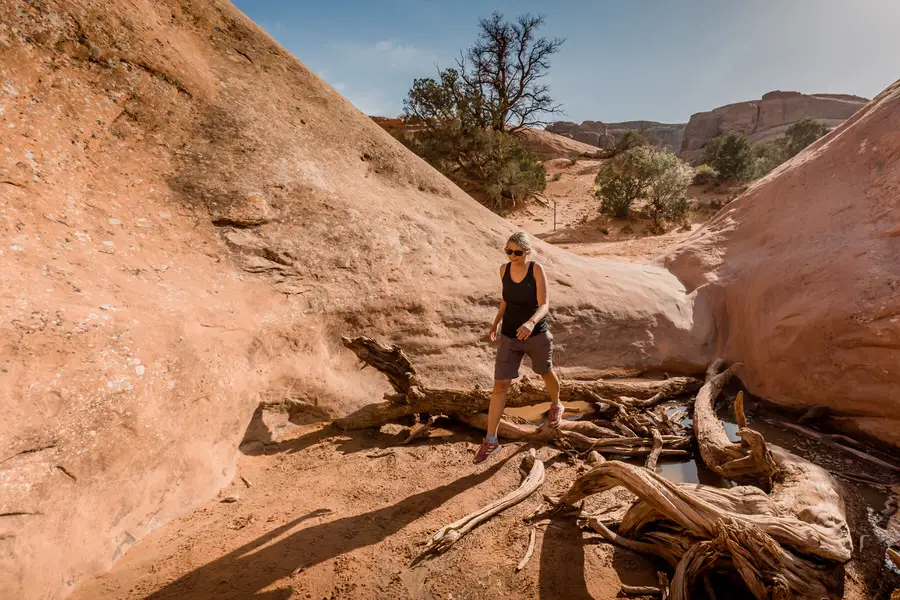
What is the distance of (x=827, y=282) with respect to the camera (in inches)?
166

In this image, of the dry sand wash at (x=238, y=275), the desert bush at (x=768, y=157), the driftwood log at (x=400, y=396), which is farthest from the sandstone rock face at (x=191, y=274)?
the desert bush at (x=768, y=157)

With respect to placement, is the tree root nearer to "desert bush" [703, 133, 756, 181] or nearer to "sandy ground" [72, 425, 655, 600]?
"sandy ground" [72, 425, 655, 600]

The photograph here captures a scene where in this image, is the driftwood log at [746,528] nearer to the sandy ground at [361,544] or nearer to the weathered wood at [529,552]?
the sandy ground at [361,544]

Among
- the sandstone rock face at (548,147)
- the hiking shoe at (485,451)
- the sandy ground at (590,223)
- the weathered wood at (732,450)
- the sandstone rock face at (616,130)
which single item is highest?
the sandstone rock face at (616,130)

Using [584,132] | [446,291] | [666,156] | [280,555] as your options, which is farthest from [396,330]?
[584,132]

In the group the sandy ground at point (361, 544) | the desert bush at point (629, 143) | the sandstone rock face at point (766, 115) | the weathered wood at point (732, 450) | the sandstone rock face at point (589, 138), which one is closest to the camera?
the sandy ground at point (361, 544)

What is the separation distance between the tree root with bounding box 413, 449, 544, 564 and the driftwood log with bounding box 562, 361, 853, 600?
0.29 metres

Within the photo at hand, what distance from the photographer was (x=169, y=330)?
301cm

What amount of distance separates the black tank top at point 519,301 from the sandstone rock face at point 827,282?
2.88 m

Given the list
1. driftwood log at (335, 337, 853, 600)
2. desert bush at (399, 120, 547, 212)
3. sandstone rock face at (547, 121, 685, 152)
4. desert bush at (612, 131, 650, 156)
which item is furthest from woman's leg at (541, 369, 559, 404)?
sandstone rock face at (547, 121, 685, 152)

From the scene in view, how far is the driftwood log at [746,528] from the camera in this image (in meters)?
2.04

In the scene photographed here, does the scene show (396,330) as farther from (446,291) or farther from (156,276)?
(156,276)

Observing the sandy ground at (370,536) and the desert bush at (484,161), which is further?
the desert bush at (484,161)

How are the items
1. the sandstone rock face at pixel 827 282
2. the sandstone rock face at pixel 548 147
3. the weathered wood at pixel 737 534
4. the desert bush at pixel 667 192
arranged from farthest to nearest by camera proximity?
the sandstone rock face at pixel 548 147
the desert bush at pixel 667 192
the sandstone rock face at pixel 827 282
the weathered wood at pixel 737 534
